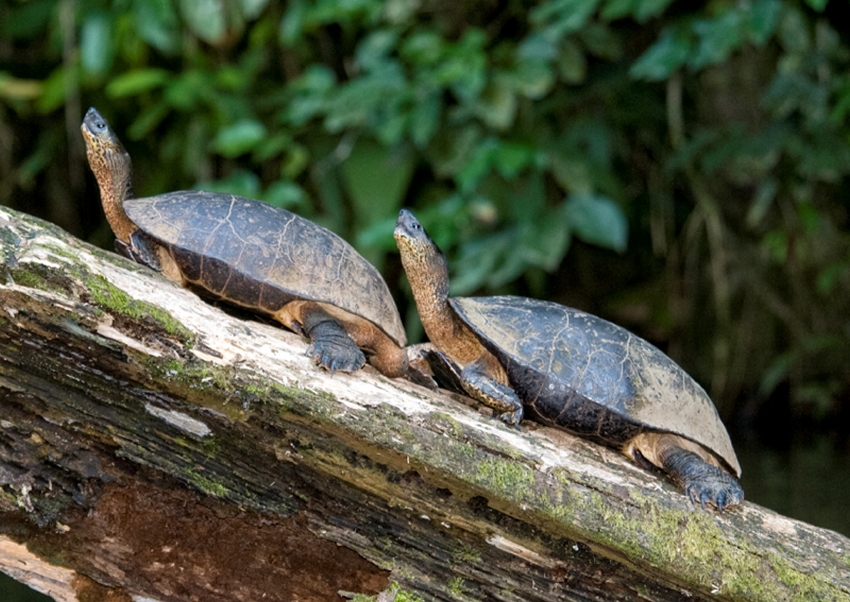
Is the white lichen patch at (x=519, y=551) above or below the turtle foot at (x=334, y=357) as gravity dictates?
below

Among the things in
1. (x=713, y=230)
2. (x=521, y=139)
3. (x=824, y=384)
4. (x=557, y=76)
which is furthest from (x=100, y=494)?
(x=824, y=384)

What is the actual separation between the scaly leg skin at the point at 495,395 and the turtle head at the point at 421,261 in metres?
0.27

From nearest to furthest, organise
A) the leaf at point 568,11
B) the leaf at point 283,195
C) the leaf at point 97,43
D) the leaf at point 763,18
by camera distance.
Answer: the leaf at point 763,18 < the leaf at point 568,11 < the leaf at point 283,195 < the leaf at point 97,43

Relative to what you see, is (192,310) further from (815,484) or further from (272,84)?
(272,84)

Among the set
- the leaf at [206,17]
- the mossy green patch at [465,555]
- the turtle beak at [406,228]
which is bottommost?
the mossy green patch at [465,555]

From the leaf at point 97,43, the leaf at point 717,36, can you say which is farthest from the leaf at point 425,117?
the leaf at point 97,43

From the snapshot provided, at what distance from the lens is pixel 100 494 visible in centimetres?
201

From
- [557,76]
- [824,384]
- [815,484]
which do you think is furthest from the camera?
[824,384]

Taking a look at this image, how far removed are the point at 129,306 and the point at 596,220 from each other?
3219 millimetres

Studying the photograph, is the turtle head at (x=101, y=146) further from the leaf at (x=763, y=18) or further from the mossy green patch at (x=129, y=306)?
the leaf at (x=763, y=18)

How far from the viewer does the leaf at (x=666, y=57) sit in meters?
4.35

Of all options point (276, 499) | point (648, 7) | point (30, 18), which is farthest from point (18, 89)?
point (276, 499)

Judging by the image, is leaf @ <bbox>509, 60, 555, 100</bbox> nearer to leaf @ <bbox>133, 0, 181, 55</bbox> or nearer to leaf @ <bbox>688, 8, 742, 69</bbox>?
leaf @ <bbox>688, 8, 742, 69</bbox>

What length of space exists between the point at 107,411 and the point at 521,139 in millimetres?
3760
